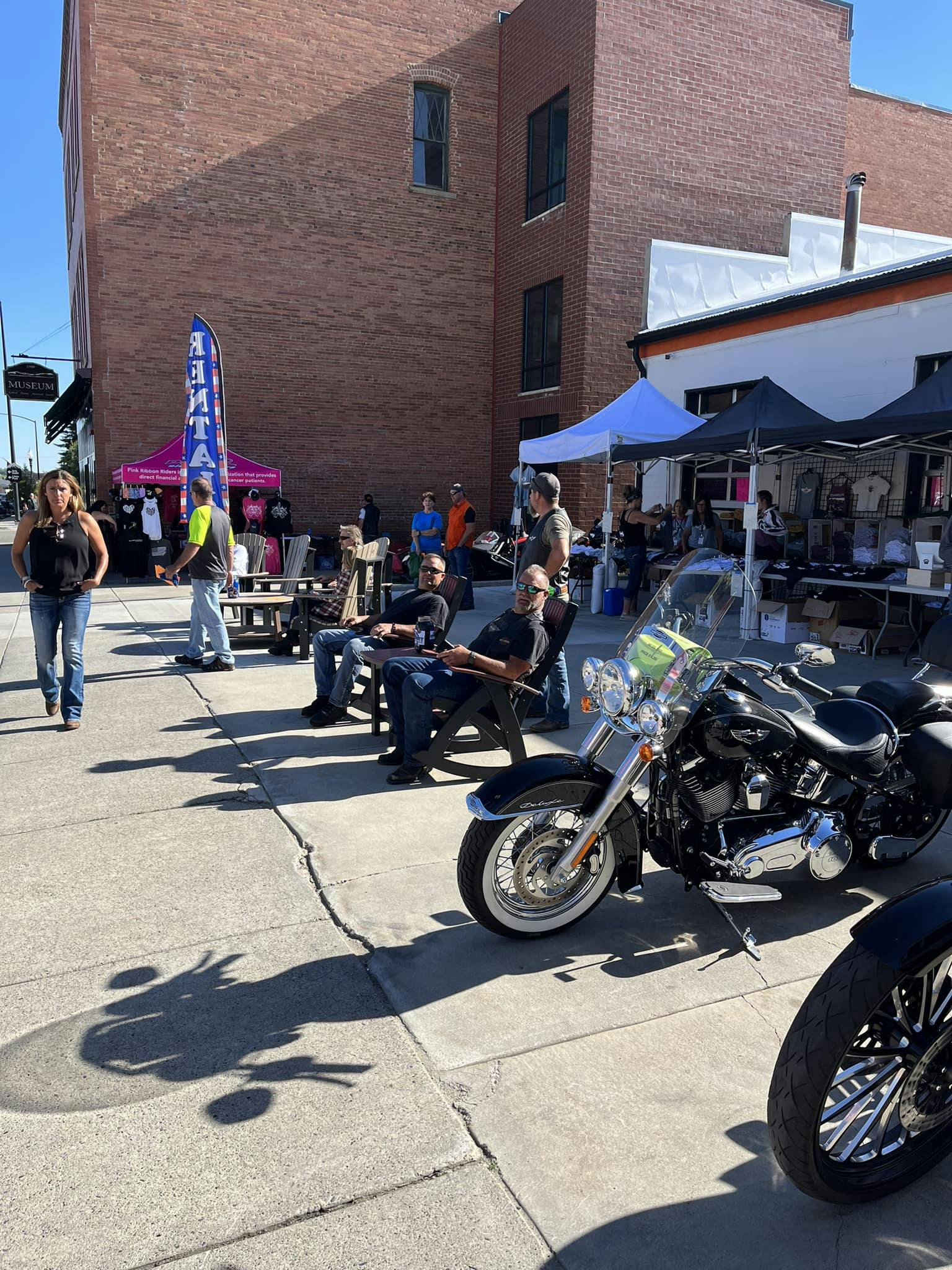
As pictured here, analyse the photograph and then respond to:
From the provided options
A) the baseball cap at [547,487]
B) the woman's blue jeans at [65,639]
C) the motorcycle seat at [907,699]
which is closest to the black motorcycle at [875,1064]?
the motorcycle seat at [907,699]

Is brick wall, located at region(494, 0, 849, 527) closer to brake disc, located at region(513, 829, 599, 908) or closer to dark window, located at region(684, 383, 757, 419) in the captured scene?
dark window, located at region(684, 383, 757, 419)

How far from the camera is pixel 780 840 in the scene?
139 inches

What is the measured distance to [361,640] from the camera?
6461 mm

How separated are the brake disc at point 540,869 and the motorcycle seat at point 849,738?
103cm

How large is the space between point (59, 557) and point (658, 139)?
16.4 metres

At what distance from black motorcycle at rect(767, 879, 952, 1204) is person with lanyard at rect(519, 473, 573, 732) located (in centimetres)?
394

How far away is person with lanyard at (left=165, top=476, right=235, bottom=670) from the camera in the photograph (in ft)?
26.9

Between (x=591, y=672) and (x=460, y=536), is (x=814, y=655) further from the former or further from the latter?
(x=460, y=536)

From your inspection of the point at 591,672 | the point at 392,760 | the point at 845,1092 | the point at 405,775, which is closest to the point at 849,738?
the point at 591,672

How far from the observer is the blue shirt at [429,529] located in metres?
12.7

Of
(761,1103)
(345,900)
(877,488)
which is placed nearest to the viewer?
(761,1103)

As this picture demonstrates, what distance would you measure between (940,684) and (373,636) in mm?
3739

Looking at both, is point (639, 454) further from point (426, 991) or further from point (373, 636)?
point (426, 991)

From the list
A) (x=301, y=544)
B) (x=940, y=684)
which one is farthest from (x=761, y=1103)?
(x=301, y=544)
